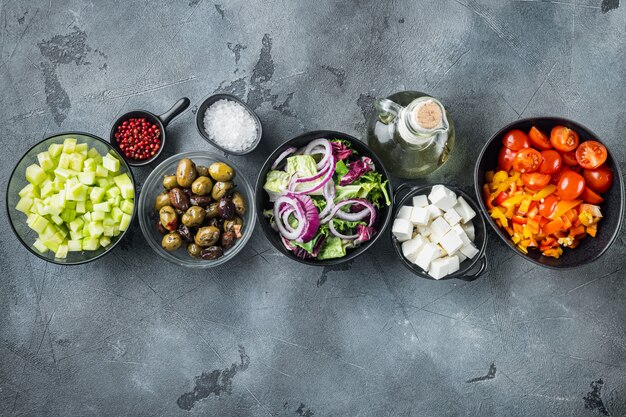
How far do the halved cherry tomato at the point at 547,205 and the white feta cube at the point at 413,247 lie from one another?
476 millimetres

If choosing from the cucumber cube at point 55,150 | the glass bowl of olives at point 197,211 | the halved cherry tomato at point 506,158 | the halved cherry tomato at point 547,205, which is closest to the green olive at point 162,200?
the glass bowl of olives at point 197,211

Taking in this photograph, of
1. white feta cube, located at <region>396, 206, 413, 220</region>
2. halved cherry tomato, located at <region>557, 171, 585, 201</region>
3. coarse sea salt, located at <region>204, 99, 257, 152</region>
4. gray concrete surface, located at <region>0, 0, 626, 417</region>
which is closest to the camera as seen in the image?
halved cherry tomato, located at <region>557, 171, 585, 201</region>

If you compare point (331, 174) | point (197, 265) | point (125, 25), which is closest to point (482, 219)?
point (331, 174)

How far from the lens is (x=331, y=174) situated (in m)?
1.98

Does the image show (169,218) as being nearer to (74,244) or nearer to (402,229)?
(74,244)

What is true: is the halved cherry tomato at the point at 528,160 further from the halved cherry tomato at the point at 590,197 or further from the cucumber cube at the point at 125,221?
the cucumber cube at the point at 125,221

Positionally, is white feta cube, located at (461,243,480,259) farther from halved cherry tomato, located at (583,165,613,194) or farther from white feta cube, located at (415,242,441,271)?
halved cherry tomato, located at (583,165,613,194)

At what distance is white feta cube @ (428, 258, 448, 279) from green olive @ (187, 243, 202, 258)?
96 cm

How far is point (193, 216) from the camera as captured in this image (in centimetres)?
208

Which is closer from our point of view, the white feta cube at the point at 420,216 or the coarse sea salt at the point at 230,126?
the white feta cube at the point at 420,216

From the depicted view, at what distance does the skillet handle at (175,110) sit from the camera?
2.20 m

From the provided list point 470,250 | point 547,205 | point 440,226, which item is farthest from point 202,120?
point 547,205

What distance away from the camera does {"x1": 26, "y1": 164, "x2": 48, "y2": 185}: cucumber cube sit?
2.14 meters

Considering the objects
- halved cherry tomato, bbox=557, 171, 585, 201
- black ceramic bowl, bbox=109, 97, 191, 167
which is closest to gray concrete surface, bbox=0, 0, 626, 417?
black ceramic bowl, bbox=109, 97, 191, 167
